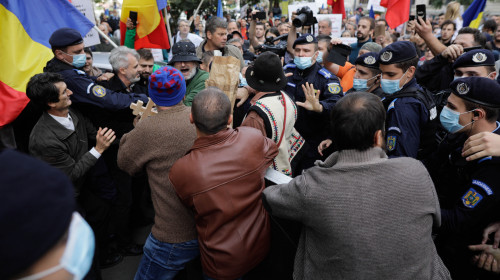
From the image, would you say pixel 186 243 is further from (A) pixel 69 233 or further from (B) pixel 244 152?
(A) pixel 69 233

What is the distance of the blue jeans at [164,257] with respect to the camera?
2.16m

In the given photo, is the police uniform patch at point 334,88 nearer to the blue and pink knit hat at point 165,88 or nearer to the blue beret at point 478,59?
the blue beret at point 478,59

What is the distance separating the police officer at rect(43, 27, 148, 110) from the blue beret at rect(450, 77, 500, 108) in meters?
2.98

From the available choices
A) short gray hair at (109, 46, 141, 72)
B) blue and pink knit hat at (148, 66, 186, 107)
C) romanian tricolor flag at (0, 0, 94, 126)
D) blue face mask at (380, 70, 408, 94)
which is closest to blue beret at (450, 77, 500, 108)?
blue face mask at (380, 70, 408, 94)

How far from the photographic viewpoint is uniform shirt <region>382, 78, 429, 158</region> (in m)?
2.36

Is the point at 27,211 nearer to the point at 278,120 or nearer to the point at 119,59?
the point at 278,120

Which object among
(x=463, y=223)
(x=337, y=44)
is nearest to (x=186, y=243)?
(x=463, y=223)

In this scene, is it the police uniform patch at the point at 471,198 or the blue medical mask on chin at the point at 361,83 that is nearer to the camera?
the police uniform patch at the point at 471,198

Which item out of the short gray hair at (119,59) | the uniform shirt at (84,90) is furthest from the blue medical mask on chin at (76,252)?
the short gray hair at (119,59)

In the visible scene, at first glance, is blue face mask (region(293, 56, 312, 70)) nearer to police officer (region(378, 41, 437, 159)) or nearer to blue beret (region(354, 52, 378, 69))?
blue beret (region(354, 52, 378, 69))

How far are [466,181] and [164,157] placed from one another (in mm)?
2033

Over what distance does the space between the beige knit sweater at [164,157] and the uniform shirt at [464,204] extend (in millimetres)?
1677

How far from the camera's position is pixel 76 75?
308cm

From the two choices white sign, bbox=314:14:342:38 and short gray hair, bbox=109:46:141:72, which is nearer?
short gray hair, bbox=109:46:141:72
